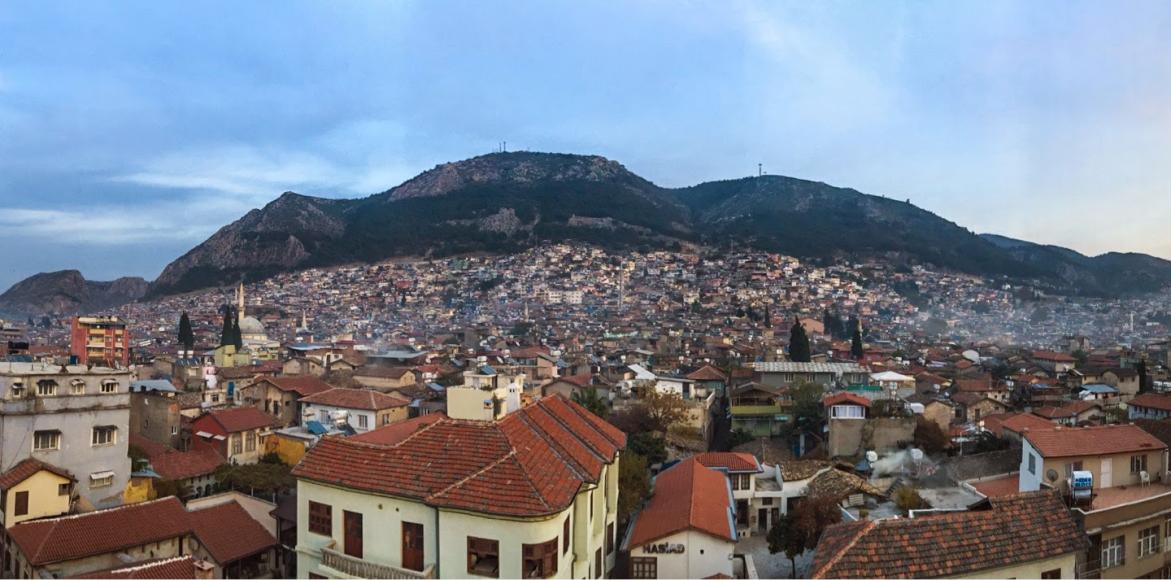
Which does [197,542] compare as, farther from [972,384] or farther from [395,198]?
[395,198]

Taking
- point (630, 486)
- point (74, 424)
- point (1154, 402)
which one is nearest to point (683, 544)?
point (630, 486)

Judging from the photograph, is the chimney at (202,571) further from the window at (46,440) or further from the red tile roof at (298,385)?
the red tile roof at (298,385)

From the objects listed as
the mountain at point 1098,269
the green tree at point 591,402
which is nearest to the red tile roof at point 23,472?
the green tree at point 591,402

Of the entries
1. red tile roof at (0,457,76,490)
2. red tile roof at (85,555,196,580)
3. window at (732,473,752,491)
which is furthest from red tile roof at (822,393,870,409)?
red tile roof at (0,457,76,490)

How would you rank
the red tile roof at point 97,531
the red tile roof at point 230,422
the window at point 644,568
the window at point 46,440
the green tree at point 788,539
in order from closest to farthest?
the red tile roof at point 97,531
the window at point 644,568
the green tree at point 788,539
the window at point 46,440
the red tile roof at point 230,422

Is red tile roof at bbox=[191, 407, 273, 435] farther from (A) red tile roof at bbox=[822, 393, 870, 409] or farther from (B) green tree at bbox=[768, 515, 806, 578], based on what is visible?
(A) red tile roof at bbox=[822, 393, 870, 409]

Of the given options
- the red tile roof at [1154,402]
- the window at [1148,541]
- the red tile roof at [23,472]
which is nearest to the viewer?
the window at [1148,541]

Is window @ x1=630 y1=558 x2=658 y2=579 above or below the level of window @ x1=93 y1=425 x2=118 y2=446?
below

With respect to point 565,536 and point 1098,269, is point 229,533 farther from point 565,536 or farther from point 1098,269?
point 1098,269
